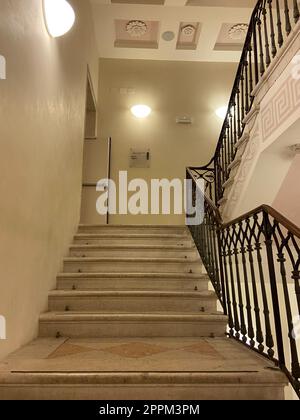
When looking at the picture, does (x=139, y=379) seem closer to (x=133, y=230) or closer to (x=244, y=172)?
(x=244, y=172)

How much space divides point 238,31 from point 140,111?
224cm

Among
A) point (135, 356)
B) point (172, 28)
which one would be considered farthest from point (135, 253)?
point (172, 28)

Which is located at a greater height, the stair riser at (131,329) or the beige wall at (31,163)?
the beige wall at (31,163)

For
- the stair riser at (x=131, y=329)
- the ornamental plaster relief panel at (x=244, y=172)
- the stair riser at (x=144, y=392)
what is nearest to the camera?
the stair riser at (x=144, y=392)

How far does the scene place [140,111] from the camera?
5.96 metres

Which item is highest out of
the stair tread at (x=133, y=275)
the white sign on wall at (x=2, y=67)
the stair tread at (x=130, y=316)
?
the white sign on wall at (x=2, y=67)

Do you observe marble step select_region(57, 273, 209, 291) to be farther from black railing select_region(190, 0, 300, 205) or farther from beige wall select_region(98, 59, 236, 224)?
beige wall select_region(98, 59, 236, 224)

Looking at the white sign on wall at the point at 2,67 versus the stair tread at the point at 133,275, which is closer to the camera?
the white sign on wall at the point at 2,67

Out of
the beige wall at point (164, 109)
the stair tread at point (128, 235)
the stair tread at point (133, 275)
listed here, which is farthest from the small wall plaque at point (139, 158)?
the stair tread at point (133, 275)

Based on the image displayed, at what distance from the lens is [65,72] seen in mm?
3365

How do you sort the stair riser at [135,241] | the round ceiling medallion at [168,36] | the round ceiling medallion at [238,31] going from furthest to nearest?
the round ceiling medallion at [168,36] → the round ceiling medallion at [238,31] → the stair riser at [135,241]

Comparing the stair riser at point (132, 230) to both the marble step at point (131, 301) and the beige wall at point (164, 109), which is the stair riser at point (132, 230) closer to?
the marble step at point (131, 301)

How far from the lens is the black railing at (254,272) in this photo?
67.1 inches

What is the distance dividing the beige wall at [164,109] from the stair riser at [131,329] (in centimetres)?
370
